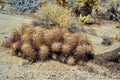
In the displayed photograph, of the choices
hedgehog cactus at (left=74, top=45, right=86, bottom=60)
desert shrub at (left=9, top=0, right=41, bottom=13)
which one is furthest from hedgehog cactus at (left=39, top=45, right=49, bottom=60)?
desert shrub at (left=9, top=0, right=41, bottom=13)

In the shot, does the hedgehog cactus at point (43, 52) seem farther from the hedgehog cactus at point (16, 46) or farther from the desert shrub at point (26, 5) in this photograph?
the desert shrub at point (26, 5)

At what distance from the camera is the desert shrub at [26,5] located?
1512 centimetres

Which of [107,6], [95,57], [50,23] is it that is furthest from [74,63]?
[107,6]

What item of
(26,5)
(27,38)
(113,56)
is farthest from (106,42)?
(26,5)

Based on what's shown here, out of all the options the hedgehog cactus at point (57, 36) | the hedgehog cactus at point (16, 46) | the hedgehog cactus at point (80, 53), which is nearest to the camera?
the hedgehog cactus at point (80, 53)

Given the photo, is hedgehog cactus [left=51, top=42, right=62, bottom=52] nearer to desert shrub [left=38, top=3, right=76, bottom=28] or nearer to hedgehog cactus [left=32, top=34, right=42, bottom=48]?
hedgehog cactus [left=32, top=34, right=42, bottom=48]

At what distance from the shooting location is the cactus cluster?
27.9ft

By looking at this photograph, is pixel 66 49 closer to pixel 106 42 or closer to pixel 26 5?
pixel 106 42

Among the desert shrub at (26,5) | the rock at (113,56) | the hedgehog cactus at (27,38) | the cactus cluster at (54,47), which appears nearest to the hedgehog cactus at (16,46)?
the cactus cluster at (54,47)

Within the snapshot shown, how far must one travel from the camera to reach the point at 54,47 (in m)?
8.52

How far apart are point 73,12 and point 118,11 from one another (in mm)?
1893

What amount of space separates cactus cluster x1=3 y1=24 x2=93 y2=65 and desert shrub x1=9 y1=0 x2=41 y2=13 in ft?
20.4

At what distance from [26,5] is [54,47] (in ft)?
23.2

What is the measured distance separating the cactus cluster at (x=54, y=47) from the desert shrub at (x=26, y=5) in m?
6.21
